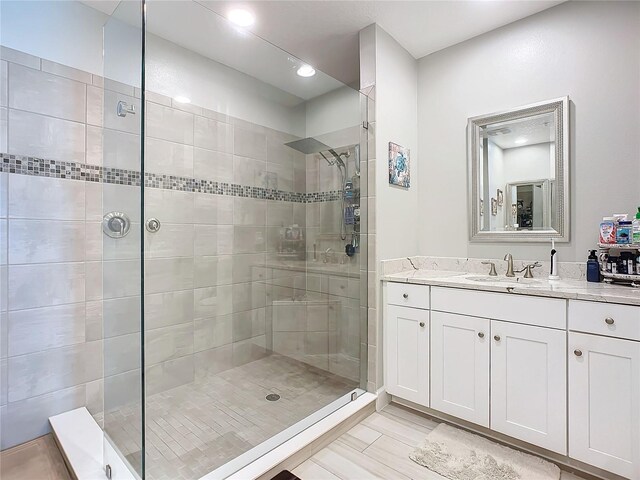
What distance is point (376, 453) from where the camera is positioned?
5.72 feet

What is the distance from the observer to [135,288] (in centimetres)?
151

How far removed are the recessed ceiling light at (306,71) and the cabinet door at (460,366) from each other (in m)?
1.87

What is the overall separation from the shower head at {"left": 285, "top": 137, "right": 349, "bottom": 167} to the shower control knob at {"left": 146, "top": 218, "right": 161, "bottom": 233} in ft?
3.42

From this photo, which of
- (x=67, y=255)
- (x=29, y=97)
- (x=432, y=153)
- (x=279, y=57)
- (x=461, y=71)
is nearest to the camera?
(x=29, y=97)

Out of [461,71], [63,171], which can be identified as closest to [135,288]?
[63,171]

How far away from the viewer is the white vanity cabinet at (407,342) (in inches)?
80.7

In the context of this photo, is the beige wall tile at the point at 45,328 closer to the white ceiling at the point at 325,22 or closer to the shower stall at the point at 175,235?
the shower stall at the point at 175,235

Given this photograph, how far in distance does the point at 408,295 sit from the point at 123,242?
1666 millimetres

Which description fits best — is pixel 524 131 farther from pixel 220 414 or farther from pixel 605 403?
pixel 220 414

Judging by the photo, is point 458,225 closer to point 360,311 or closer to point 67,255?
point 360,311

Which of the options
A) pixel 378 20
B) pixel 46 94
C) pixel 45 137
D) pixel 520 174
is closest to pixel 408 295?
pixel 520 174

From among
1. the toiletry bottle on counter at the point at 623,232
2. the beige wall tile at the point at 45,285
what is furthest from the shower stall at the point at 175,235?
the toiletry bottle on counter at the point at 623,232

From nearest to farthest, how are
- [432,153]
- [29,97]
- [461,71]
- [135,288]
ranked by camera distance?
[135,288], [29,97], [461,71], [432,153]

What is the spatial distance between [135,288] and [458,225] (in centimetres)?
219
